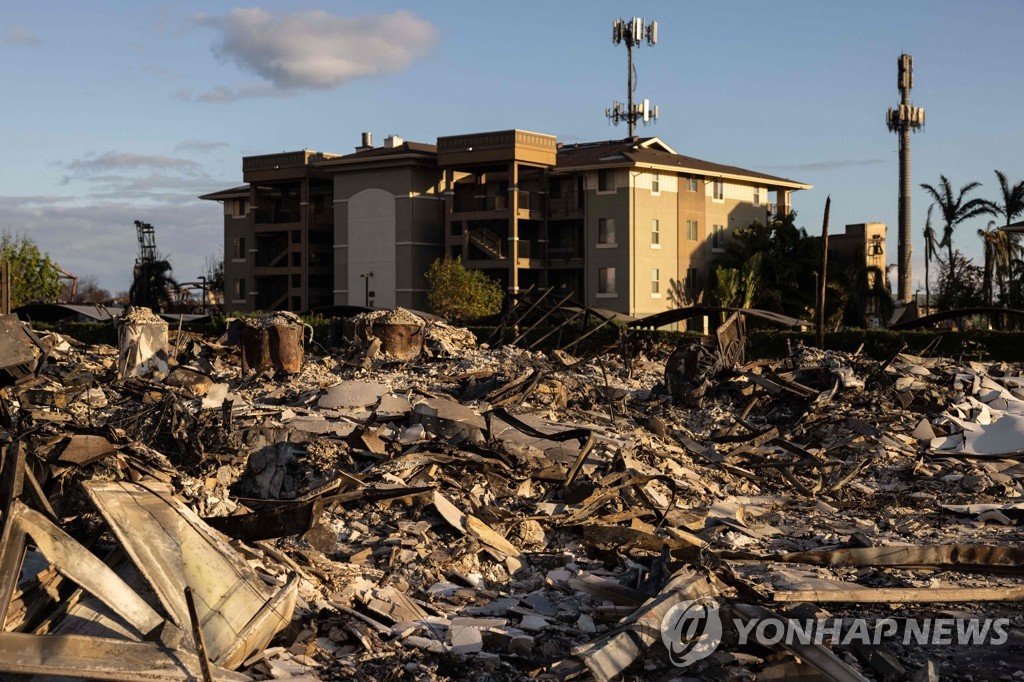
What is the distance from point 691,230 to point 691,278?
2543 millimetres

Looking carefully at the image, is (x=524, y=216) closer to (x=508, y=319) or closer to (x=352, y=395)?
(x=508, y=319)

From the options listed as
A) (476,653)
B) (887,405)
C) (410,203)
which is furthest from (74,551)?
(410,203)

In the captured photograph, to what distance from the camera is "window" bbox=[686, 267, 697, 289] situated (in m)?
54.4

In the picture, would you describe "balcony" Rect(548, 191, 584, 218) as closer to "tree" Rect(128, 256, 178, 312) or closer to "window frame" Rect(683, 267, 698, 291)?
"window frame" Rect(683, 267, 698, 291)

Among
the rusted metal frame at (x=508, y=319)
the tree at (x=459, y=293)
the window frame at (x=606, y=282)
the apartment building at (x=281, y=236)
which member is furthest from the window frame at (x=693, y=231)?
the rusted metal frame at (x=508, y=319)

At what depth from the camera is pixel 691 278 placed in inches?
2152

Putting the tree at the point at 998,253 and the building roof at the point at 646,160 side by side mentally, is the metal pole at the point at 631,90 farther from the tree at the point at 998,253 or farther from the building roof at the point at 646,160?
the tree at the point at 998,253

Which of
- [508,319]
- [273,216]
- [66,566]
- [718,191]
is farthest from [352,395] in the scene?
[273,216]

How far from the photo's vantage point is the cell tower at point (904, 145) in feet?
179

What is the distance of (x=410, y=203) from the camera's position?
182ft

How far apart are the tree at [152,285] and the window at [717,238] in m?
33.4

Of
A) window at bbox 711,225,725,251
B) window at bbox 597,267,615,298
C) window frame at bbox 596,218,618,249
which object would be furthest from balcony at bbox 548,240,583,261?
window at bbox 711,225,725,251

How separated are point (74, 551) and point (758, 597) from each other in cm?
479

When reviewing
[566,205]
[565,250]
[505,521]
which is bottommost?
[505,521]
